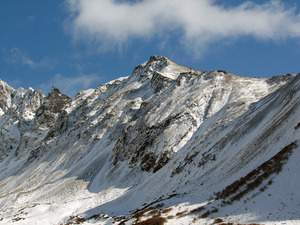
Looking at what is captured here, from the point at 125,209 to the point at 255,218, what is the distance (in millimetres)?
24151

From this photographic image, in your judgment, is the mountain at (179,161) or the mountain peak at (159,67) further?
the mountain peak at (159,67)

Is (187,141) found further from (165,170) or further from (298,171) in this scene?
(298,171)

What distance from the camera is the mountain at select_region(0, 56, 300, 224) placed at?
24953mm

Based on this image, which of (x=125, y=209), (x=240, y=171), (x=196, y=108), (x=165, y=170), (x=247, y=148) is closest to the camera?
(x=240, y=171)

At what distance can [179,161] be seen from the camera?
49219mm

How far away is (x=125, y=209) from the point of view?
134 feet

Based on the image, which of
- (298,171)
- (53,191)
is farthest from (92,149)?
(298,171)

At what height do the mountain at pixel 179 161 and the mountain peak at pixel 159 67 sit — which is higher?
the mountain peak at pixel 159 67

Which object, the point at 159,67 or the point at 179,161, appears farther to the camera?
the point at 159,67

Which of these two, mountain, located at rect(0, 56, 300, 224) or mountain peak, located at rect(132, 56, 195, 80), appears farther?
mountain peak, located at rect(132, 56, 195, 80)

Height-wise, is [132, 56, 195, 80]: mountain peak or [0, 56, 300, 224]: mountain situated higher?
[132, 56, 195, 80]: mountain peak

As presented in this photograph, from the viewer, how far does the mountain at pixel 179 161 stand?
2495 cm

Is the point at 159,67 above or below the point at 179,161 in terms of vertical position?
above

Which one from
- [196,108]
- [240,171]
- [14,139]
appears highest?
[14,139]
